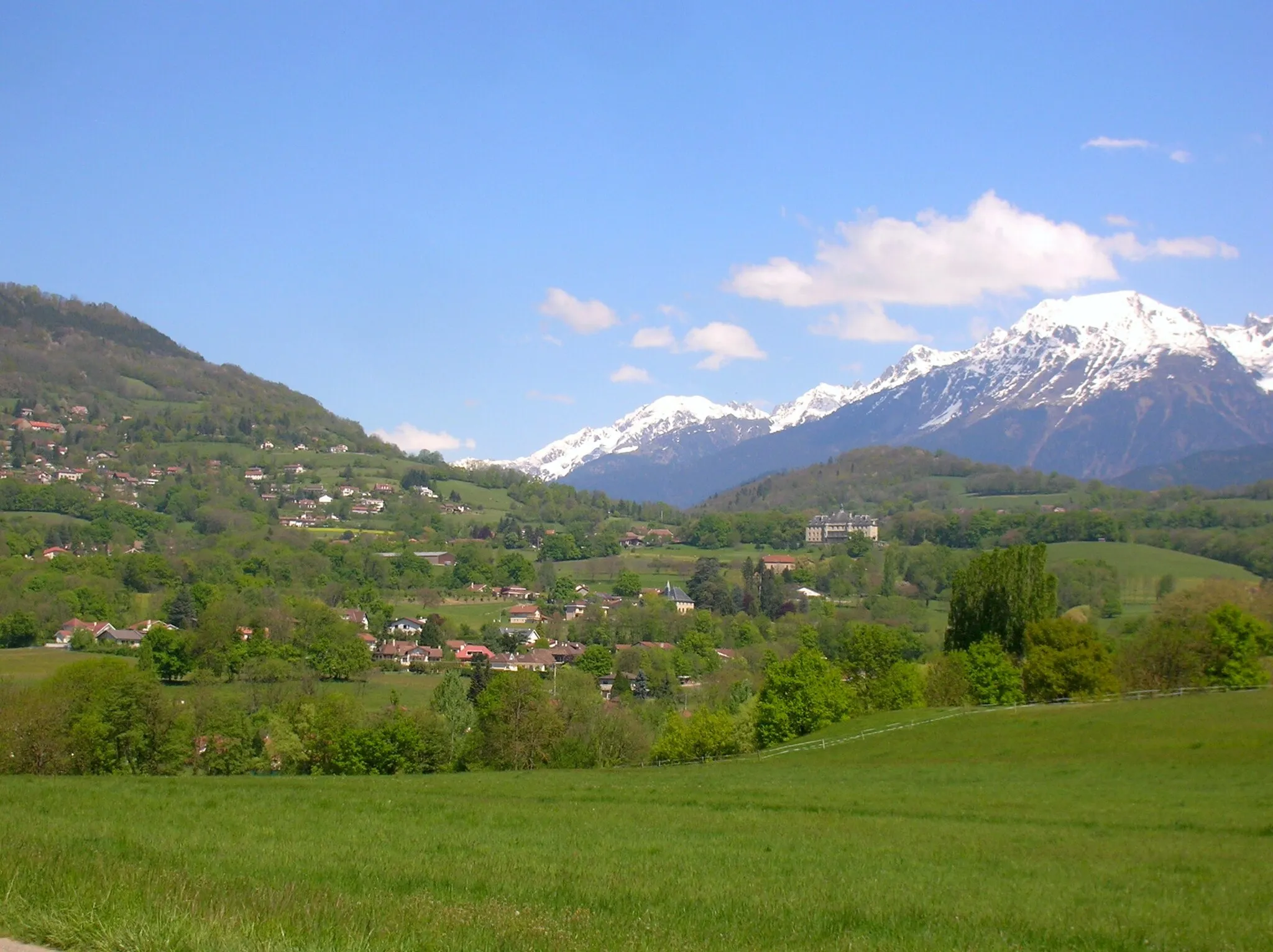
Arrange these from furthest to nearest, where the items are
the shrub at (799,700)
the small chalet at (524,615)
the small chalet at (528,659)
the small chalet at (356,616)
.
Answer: the small chalet at (524,615) → the small chalet at (356,616) → the small chalet at (528,659) → the shrub at (799,700)

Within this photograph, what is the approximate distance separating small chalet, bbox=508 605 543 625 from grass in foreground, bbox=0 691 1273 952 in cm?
9196

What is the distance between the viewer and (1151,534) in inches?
6471

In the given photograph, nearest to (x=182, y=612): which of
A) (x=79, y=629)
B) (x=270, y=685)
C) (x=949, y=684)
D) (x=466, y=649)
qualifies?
(x=79, y=629)

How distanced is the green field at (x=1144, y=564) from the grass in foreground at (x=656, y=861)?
333ft

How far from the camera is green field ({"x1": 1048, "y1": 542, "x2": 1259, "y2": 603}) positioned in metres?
125

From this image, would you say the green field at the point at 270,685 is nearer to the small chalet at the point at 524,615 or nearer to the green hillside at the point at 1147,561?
the small chalet at the point at 524,615

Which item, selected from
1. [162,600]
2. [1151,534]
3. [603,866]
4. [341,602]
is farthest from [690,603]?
[603,866]

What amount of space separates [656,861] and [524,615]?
114 meters

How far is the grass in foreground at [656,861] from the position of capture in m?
9.55

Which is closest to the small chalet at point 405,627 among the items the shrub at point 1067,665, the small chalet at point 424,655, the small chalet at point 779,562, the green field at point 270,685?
the small chalet at point 424,655

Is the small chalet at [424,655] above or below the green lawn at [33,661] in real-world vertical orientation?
below

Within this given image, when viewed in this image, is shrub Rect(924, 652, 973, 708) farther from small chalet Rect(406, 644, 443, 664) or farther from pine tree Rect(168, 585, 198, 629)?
pine tree Rect(168, 585, 198, 629)

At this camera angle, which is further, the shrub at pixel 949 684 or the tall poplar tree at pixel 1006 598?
the tall poplar tree at pixel 1006 598

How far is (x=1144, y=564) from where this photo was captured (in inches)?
5448
